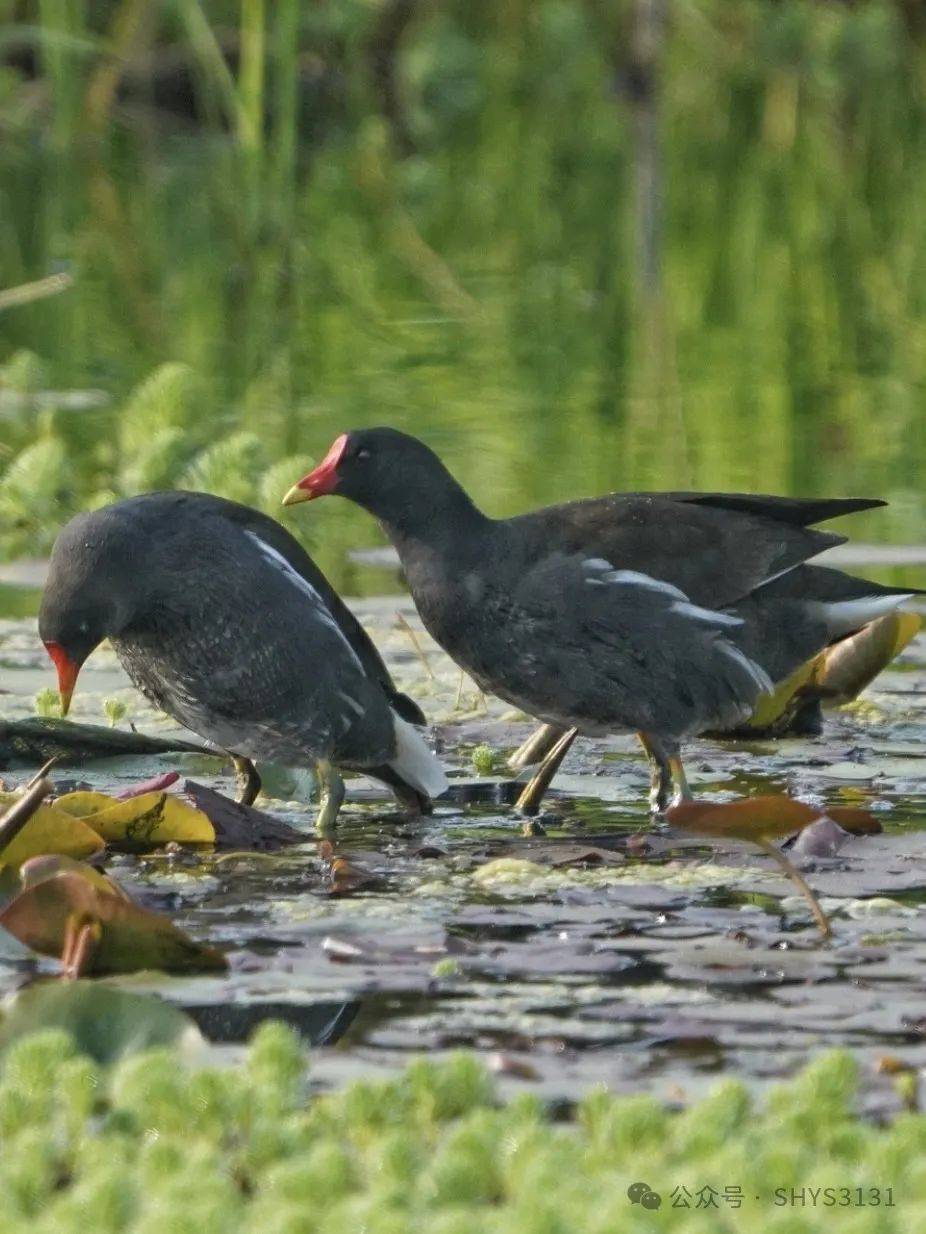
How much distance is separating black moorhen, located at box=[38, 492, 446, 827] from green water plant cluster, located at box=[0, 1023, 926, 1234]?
201 cm

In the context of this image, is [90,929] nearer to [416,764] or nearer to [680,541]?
[416,764]

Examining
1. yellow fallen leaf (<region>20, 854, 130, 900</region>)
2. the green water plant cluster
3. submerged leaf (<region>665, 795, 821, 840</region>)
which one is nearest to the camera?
the green water plant cluster

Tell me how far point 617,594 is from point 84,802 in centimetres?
136

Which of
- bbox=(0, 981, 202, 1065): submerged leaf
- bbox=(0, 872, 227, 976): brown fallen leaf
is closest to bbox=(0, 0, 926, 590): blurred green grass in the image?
bbox=(0, 872, 227, 976): brown fallen leaf

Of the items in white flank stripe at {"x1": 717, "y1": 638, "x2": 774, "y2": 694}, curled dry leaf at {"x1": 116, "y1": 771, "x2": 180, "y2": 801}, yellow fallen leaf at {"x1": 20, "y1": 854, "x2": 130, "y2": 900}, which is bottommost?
curled dry leaf at {"x1": 116, "y1": 771, "x2": 180, "y2": 801}

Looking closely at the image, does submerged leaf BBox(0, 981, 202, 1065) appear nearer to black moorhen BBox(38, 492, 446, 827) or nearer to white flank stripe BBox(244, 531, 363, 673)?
black moorhen BBox(38, 492, 446, 827)

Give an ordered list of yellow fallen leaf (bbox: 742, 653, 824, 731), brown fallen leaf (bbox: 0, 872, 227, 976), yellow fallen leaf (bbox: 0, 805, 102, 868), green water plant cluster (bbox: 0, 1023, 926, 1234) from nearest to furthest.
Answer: green water plant cluster (bbox: 0, 1023, 926, 1234) < brown fallen leaf (bbox: 0, 872, 227, 976) < yellow fallen leaf (bbox: 0, 805, 102, 868) < yellow fallen leaf (bbox: 742, 653, 824, 731)

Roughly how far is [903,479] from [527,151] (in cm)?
1057

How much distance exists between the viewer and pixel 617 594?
567cm

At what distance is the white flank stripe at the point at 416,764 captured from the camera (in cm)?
558

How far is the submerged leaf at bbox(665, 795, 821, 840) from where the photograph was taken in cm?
448

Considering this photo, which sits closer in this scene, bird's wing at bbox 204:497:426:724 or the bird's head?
the bird's head

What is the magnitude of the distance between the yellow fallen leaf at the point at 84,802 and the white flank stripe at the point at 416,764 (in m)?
0.80

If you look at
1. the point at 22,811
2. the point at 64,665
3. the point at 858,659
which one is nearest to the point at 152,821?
the point at 64,665
